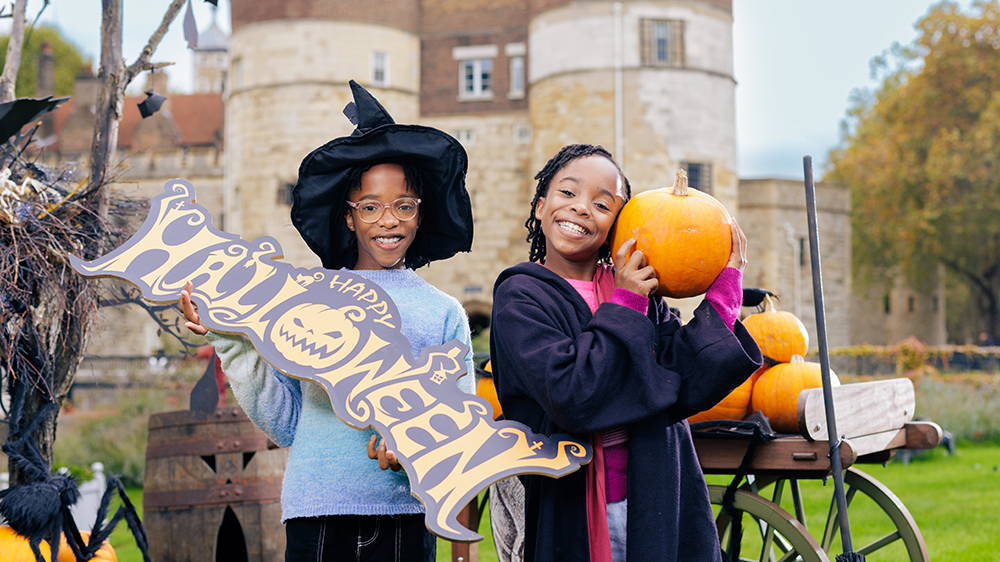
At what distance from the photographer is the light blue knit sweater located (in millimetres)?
2312

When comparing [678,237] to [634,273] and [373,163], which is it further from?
[373,163]

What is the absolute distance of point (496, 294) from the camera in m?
2.31

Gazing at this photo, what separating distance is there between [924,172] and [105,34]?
27143 mm

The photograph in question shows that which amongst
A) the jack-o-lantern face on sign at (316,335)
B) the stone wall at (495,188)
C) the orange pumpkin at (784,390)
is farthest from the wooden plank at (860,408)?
the stone wall at (495,188)

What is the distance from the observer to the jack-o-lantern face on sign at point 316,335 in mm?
2223

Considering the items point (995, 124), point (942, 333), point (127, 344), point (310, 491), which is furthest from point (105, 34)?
point (942, 333)

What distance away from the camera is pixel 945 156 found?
25.9 meters

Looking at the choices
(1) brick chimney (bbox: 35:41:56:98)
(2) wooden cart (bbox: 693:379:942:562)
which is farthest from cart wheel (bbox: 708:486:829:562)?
(1) brick chimney (bbox: 35:41:56:98)

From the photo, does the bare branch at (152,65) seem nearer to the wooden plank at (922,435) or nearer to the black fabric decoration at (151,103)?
the black fabric decoration at (151,103)

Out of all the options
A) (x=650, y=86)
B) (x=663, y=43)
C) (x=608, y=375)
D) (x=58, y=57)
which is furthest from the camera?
(x=58, y=57)

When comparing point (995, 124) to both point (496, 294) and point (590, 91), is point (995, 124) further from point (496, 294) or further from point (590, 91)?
point (496, 294)

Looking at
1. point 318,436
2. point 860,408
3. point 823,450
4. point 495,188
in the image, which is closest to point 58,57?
point 495,188

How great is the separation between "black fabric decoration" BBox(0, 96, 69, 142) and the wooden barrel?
160cm

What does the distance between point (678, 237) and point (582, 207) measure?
0.24 metres
